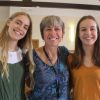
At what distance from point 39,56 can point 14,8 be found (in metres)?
2.47

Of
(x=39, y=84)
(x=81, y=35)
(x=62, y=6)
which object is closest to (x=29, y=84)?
(x=39, y=84)

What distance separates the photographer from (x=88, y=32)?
6.56 ft

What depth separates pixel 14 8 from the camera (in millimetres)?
4324

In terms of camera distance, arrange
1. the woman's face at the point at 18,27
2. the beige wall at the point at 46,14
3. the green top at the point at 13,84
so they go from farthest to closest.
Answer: the beige wall at the point at 46,14, the woman's face at the point at 18,27, the green top at the point at 13,84

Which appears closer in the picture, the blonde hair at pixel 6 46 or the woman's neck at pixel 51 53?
the blonde hair at pixel 6 46

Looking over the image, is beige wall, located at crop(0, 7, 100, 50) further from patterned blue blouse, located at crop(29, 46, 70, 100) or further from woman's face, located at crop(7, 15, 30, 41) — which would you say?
A: patterned blue blouse, located at crop(29, 46, 70, 100)

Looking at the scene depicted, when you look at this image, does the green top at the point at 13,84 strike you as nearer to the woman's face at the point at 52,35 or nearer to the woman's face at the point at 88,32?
the woman's face at the point at 52,35

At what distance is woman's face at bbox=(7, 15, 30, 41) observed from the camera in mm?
1975

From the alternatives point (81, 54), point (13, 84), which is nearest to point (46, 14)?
point (81, 54)

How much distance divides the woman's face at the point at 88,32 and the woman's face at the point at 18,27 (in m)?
0.46

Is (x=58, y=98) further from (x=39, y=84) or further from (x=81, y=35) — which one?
(x=81, y=35)

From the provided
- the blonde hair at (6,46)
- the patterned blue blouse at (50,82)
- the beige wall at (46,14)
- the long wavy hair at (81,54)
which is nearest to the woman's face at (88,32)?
the long wavy hair at (81,54)

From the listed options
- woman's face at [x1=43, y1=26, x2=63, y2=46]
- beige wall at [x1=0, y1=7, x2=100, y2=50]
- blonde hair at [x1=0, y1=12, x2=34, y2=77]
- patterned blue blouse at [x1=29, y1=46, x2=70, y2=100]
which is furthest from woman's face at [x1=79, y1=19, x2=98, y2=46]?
beige wall at [x1=0, y1=7, x2=100, y2=50]

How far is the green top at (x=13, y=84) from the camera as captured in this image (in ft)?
6.03
